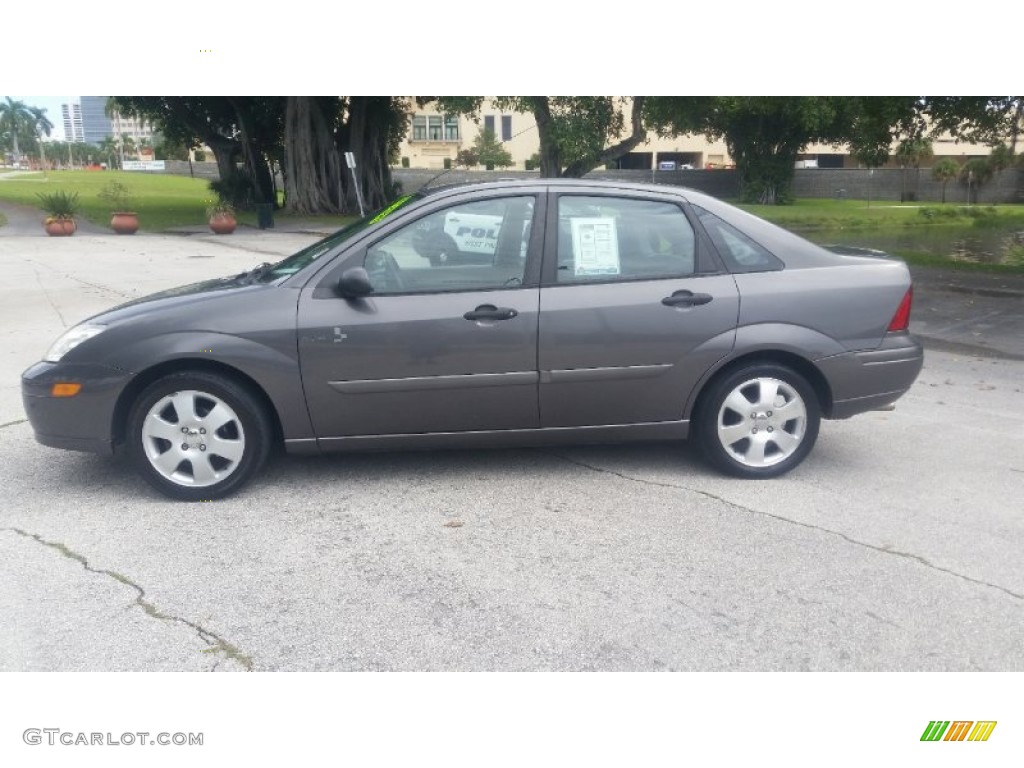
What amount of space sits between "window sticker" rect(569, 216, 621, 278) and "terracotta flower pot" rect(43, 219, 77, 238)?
22.8 m

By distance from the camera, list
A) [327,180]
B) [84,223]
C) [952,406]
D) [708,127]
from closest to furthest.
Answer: [952,406]
[84,223]
[327,180]
[708,127]

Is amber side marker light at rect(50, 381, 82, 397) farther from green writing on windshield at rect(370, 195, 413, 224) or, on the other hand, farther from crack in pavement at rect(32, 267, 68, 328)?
crack in pavement at rect(32, 267, 68, 328)

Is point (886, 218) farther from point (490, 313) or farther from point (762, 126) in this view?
point (490, 313)

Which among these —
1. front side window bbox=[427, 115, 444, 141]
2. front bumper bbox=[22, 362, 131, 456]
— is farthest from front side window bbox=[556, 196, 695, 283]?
front side window bbox=[427, 115, 444, 141]

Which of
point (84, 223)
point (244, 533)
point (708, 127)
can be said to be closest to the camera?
point (244, 533)

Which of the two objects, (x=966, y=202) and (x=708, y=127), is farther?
(x=966, y=202)

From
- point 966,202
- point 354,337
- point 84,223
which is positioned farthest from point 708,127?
point 354,337

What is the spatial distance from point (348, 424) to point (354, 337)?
0.47 metres

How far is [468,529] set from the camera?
4289 millimetres

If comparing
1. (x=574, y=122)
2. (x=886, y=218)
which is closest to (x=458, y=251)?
(x=574, y=122)

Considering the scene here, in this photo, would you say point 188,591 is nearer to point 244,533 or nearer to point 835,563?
point 244,533

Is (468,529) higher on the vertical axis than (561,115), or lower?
lower

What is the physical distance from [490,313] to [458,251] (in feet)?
1.37

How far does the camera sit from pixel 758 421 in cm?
490
